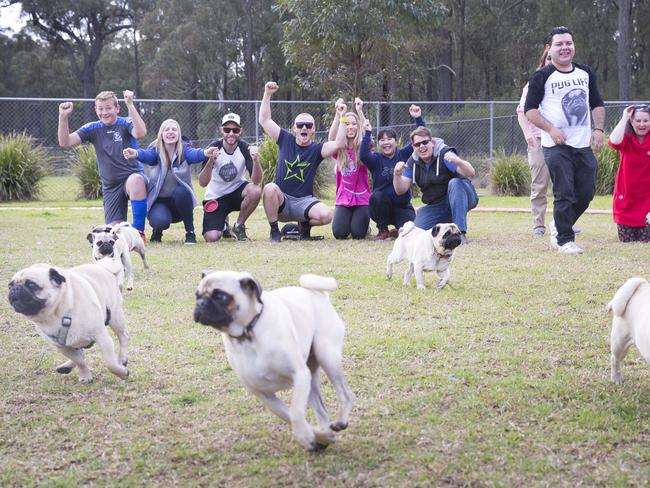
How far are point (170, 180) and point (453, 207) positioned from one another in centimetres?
368

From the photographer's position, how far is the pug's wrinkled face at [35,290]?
4180 millimetres

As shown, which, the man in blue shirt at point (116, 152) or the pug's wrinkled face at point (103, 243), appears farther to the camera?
the man in blue shirt at point (116, 152)

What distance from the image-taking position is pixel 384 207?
1066 centimetres

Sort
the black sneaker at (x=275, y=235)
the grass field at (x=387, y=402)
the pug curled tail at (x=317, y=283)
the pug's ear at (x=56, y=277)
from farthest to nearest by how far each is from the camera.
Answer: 1. the black sneaker at (x=275, y=235)
2. the pug's ear at (x=56, y=277)
3. the pug curled tail at (x=317, y=283)
4. the grass field at (x=387, y=402)

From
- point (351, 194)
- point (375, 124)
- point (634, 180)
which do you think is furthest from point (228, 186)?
point (375, 124)

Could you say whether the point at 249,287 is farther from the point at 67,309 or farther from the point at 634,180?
the point at 634,180

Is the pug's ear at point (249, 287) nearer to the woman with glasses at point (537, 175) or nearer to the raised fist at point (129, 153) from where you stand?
the raised fist at point (129, 153)

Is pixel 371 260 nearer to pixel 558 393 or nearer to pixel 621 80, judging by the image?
pixel 558 393

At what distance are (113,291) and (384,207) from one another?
614 cm

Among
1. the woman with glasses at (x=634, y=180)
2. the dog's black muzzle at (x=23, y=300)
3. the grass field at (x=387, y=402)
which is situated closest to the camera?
the grass field at (x=387, y=402)

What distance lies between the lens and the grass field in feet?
11.0

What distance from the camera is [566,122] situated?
8.80 meters

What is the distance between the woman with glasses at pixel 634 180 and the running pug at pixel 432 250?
3305mm

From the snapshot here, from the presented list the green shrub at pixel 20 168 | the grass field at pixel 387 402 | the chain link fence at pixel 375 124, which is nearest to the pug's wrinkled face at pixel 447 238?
the grass field at pixel 387 402
